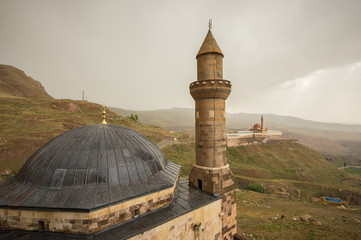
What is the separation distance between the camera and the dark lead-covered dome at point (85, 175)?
668 cm

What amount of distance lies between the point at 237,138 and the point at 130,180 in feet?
148

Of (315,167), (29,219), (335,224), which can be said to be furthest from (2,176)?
(315,167)

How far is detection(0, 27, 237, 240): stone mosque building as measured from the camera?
6422 mm

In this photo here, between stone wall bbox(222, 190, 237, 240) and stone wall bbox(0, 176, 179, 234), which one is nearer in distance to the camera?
stone wall bbox(0, 176, 179, 234)

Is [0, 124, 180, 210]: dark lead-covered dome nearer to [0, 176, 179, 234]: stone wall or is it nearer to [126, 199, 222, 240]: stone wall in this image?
[0, 176, 179, 234]: stone wall

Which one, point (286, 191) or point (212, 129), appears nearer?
point (212, 129)

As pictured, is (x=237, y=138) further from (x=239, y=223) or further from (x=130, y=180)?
(x=130, y=180)

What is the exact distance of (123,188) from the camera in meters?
7.53

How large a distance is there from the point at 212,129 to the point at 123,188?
6610 millimetres

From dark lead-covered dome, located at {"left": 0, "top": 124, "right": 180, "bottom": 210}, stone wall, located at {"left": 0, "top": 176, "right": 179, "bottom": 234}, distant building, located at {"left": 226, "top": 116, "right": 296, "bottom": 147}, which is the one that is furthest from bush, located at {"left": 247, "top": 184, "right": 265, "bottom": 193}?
stone wall, located at {"left": 0, "top": 176, "right": 179, "bottom": 234}

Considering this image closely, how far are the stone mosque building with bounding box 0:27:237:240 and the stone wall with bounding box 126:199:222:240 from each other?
49 mm

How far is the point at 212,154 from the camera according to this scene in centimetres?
1102

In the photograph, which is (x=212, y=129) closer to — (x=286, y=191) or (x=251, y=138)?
(x=286, y=191)

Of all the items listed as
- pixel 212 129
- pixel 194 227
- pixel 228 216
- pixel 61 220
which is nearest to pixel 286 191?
pixel 228 216
